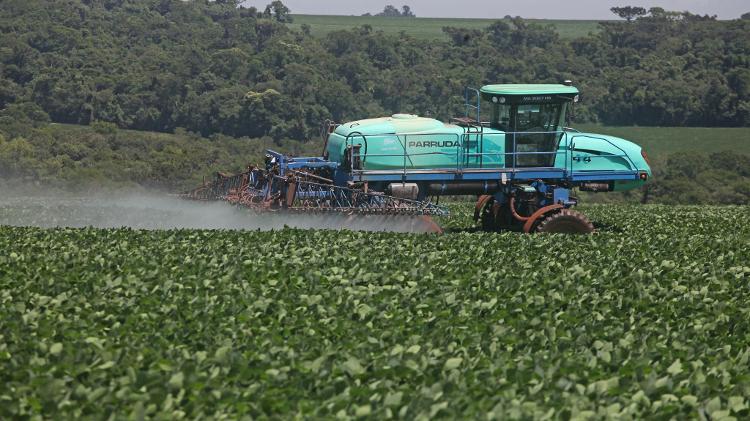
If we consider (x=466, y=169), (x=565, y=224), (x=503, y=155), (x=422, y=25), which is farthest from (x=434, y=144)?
(x=422, y=25)

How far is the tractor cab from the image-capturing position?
88.3ft

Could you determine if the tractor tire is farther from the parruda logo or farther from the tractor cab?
the parruda logo

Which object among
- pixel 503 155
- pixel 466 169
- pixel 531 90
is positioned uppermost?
pixel 531 90

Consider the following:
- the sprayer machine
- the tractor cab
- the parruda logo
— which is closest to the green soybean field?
the sprayer machine

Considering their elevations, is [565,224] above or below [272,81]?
below

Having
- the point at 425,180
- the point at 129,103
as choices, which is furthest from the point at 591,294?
the point at 129,103

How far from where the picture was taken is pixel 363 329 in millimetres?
14109

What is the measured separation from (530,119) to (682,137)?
82303mm

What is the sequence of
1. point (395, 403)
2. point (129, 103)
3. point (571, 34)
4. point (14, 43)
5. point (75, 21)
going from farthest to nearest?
point (571, 34) → point (75, 21) → point (14, 43) → point (129, 103) → point (395, 403)

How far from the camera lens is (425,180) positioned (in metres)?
26.4

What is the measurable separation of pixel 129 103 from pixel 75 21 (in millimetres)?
41634

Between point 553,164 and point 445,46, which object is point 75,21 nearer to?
point 445,46

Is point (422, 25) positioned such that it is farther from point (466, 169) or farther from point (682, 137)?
point (466, 169)

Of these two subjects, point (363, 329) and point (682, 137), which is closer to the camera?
point (363, 329)
